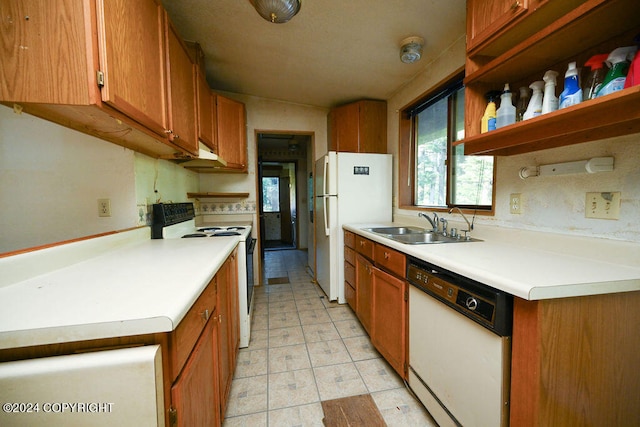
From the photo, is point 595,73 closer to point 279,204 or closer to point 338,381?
point 338,381

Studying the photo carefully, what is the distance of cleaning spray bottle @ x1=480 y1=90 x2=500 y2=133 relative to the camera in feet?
4.08

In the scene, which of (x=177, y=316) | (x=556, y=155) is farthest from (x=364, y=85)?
(x=177, y=316)

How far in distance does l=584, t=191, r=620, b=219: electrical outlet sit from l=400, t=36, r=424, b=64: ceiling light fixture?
145cm

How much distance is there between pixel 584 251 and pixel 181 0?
2.55 meters

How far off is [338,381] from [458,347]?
0.88m

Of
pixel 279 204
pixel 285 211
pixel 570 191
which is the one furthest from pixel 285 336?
pixel 279 204

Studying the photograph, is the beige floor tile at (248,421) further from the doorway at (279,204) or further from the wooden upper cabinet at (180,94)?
the doorway at (279,204)

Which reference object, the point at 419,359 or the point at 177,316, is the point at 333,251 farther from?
the point at 177,316

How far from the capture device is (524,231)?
130 cm

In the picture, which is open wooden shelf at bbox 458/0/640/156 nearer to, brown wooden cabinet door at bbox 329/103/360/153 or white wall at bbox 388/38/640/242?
white wall at bbox 388/38/640/242

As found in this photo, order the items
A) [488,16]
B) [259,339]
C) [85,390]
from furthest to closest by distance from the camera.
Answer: [259,339]
[488,16]
[85,390]

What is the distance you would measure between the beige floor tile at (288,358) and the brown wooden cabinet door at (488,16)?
7.05 feet

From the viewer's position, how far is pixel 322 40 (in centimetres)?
189

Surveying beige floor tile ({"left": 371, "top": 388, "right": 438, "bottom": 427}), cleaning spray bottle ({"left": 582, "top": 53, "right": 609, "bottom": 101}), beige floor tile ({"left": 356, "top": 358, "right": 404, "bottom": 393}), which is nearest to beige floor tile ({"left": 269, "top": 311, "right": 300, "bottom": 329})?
beige floor tile ({"left": 356, "top": 358, "right": 404, "bottom": 393})
